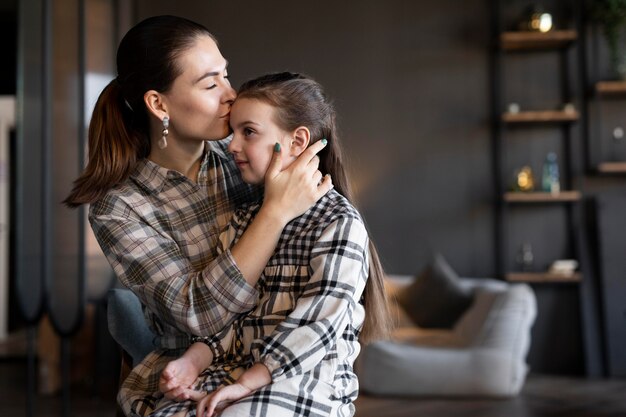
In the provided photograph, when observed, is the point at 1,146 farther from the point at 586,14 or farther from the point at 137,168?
the point at 137,168

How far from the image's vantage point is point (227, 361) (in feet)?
5.67

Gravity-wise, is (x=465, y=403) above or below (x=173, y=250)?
below

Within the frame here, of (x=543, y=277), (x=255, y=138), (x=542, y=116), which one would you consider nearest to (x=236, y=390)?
(x=255, y=138)

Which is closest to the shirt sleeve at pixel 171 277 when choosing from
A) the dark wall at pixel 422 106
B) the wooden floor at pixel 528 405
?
the wooden floor at pixel 528 405

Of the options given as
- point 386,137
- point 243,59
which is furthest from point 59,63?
point 386,137

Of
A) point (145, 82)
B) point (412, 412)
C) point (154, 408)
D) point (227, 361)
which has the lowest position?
point (412, 412)

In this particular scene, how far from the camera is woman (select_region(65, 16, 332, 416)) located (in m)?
1.68

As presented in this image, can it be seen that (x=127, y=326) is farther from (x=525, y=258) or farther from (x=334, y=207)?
(x=525, y=258)

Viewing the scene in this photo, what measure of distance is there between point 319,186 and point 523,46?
5033mm

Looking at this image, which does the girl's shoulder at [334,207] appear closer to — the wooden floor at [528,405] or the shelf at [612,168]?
the wooden floor at [528,405]

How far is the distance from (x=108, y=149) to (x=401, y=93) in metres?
4.82

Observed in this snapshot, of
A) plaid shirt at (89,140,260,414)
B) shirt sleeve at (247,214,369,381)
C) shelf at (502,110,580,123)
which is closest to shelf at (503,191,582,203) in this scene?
shelf at (502,110,580,123)

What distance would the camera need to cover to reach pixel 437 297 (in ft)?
19.2

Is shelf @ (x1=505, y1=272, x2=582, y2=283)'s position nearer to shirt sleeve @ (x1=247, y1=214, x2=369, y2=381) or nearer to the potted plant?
the potted plant
